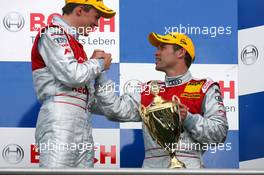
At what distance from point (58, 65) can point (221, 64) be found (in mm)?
808

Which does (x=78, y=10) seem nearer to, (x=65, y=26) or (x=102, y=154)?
(x=65, y=26)

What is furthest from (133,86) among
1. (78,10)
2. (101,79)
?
(78,10)

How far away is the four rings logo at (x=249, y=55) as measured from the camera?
13.6 ft

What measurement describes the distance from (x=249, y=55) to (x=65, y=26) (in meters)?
0.93

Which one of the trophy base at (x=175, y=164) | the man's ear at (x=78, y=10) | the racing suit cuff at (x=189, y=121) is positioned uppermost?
the man's ear at (x=78, y=10)

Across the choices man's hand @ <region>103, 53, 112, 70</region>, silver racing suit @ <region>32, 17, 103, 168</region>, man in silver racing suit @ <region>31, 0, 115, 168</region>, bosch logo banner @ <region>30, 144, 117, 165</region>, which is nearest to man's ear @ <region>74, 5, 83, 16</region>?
man in silver racing suit @ <region>31, 0, 115, 168</region>

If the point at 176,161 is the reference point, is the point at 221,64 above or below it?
above

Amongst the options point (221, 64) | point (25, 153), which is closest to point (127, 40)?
point (221, 64)

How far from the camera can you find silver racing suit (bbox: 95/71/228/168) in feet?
13.5

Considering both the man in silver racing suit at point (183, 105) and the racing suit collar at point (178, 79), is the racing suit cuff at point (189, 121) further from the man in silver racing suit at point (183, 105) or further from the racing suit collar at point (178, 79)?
the racing suit collar at point (178, 79)

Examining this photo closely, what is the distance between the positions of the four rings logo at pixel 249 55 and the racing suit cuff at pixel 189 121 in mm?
380

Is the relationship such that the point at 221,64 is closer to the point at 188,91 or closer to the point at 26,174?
the point at 188,91

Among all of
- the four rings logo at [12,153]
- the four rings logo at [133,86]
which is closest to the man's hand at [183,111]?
the four rings logo at [133,86]

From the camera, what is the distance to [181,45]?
4160mm
